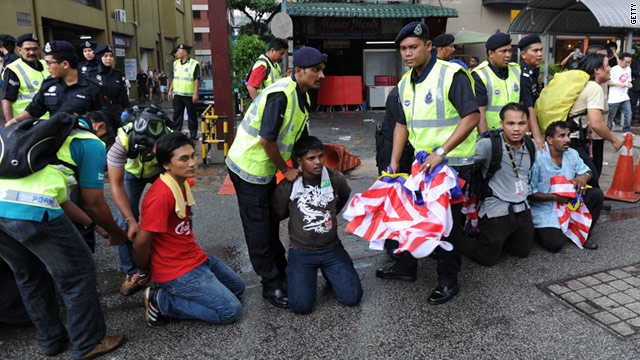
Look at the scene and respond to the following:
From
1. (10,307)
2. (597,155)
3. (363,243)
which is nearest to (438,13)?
(597,155)

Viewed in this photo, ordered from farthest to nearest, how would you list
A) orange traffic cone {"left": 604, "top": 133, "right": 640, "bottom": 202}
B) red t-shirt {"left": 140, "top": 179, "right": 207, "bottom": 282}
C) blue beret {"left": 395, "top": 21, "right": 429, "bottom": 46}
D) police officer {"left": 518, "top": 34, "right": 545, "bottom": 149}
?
orange traffic cone {"left": 604, "top": 133, "right": 640, "bottom": 202}
police officer {"left": 518, "top": 34, "right": 545, "bottom": 149}
blue beret {"left": 395, "top": 21, "right": 429, "bottom": 46}
red t-shirt {"left": 140, "top": 179, "right": 207, "bottom": 282}

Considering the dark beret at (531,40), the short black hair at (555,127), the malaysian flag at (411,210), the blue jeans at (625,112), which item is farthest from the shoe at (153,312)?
the blue jeans at (625,112)

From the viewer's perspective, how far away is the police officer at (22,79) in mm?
5586

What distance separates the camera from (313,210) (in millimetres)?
3574

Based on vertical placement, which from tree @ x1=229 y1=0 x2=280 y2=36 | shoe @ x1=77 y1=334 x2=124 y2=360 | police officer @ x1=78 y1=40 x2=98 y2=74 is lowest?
shoe @ x1=77 y1=334 x2=124 y2=360

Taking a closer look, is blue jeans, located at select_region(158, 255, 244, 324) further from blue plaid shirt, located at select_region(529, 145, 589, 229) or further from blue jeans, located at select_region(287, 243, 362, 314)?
blue plaid shirt, located at select_region(529, 145, 589, 229)

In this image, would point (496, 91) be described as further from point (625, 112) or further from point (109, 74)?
point (625, 112)

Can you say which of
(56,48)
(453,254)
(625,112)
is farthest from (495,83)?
(625,112)

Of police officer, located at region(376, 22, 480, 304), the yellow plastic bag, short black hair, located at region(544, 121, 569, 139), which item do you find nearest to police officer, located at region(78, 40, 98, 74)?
police officer, located at region(376, 22, 480, 304)

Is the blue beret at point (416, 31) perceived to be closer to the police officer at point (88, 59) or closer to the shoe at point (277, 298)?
the shoe at point (277, 298)

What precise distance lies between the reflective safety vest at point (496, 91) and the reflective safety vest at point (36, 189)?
377 cm

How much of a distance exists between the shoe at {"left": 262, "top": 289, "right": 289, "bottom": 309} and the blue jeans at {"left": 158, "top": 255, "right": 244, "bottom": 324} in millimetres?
330

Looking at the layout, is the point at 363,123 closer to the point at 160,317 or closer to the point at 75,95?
the point at 75,95

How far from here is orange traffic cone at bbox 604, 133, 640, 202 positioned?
19.6ft
